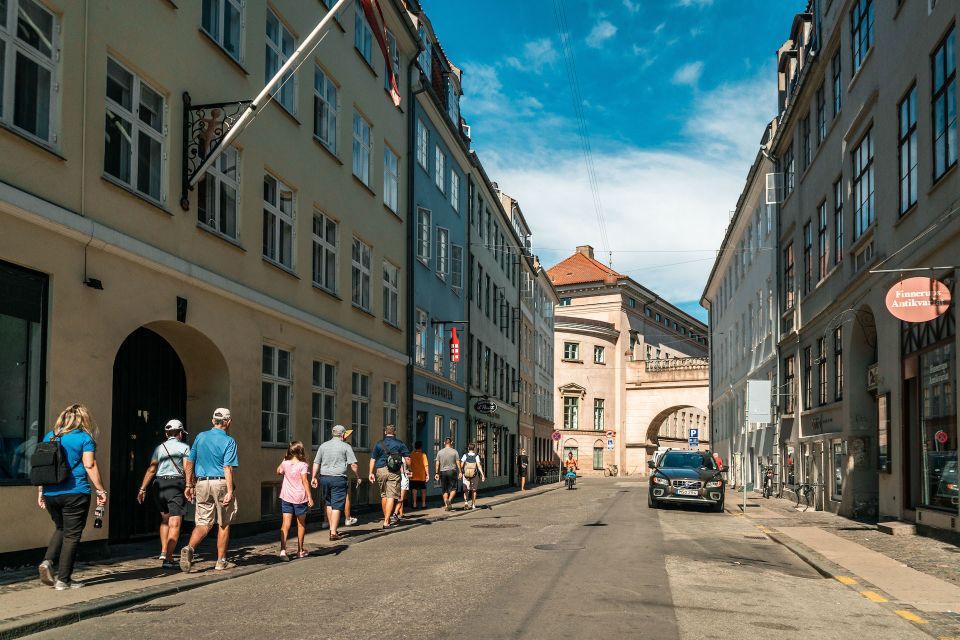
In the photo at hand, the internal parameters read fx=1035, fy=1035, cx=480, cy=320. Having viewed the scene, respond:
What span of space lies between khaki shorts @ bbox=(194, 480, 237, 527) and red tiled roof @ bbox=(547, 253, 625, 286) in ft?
250

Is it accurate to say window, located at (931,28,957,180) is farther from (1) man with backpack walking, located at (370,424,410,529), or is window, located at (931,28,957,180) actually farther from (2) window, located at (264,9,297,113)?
(2) window, located at (264,9,297,113)

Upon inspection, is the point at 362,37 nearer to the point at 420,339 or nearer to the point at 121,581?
the point at 420,339

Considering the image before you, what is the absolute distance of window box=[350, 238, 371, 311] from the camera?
913 inches

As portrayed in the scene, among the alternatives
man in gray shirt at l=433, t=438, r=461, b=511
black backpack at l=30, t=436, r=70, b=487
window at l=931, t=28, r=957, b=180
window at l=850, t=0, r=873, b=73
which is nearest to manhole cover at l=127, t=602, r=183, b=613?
black backpack at l=30, t=436, r=70, b=487

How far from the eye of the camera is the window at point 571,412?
79000 millimetres

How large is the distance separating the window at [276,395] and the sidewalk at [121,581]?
2322mm

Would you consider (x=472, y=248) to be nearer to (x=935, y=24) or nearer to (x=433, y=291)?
(x=433, y=291)

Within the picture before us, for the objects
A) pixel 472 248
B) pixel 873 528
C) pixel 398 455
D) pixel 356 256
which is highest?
pixel 472 248

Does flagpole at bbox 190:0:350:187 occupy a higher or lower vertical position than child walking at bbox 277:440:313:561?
higher

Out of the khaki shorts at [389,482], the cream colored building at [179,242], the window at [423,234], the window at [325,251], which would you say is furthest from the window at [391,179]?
the khaki shorts at [389,482]

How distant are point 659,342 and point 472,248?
58468mm

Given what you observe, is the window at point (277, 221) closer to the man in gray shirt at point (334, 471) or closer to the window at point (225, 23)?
the window at point (225, 23)

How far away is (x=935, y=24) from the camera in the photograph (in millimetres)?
16375

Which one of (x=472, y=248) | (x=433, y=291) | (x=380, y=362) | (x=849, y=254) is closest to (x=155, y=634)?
(x=380, y=362)
